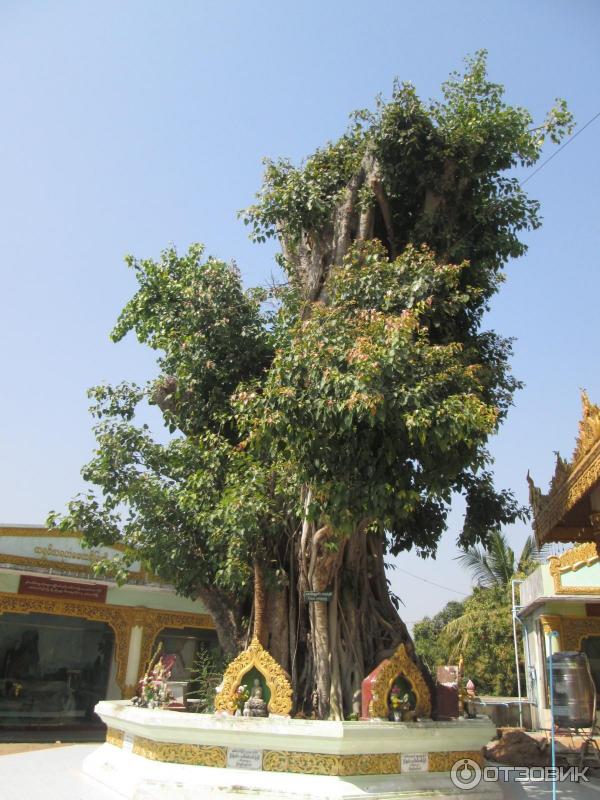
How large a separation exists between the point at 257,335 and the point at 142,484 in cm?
273

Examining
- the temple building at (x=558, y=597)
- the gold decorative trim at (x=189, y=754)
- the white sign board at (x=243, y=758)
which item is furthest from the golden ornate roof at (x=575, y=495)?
the gold decorative trim at (x=189, y=754)

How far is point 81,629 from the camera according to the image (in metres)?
14.8

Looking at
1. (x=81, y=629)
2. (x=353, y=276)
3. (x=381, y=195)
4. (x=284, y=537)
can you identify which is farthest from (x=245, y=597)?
(x=81, y=629)

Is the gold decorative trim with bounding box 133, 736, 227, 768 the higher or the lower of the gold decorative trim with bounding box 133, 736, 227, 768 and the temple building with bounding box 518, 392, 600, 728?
the lower

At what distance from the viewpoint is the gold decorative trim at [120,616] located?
12891mm

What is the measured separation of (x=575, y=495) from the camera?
655 centimetres

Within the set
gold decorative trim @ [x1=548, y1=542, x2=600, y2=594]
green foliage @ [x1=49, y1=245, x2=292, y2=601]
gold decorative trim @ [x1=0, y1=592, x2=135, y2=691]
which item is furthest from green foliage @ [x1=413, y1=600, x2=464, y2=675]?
green foliage @ [x1=49, y1=245, x2=292, y2=601]

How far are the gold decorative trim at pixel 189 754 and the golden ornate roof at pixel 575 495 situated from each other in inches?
169

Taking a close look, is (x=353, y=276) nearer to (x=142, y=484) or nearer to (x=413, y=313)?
(x=413, y=313)

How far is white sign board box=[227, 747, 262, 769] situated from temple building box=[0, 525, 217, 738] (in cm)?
686

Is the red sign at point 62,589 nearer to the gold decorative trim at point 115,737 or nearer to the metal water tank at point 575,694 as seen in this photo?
the gold decorative trim at point 115,737

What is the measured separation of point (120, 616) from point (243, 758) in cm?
791

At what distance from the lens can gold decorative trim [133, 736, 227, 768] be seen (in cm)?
659

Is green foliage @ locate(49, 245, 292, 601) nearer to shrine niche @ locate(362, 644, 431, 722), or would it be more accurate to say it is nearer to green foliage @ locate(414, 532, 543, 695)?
shrine niche @ locate(362, 644, 431, 722)
